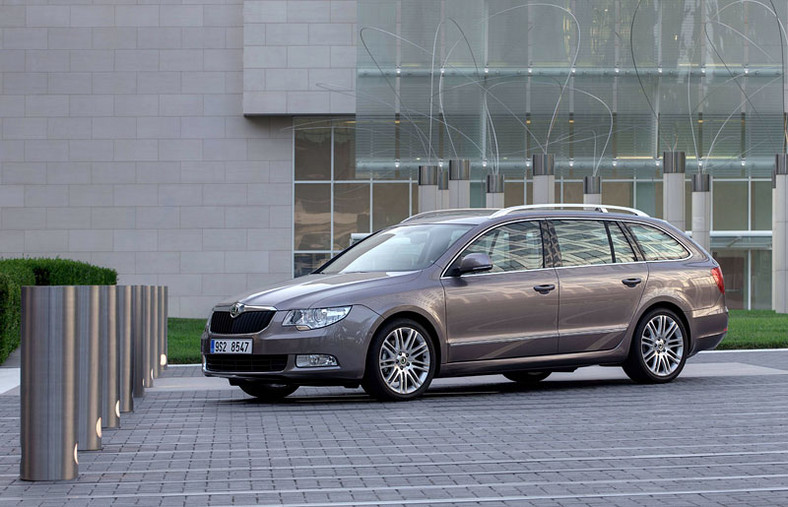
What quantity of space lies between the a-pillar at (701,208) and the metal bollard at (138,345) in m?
20.8

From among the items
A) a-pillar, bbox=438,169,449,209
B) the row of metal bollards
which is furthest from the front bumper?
a-pillar, bbox=438,169,449,209

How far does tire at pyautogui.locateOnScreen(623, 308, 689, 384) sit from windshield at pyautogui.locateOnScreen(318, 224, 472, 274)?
2.11m

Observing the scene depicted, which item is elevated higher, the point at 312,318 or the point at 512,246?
the point at 512,246

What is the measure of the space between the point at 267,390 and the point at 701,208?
20790 millimetres

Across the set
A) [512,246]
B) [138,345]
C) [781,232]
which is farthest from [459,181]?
[138,345]

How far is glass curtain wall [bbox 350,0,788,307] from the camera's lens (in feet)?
108

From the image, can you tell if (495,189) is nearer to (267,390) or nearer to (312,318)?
(267,390)

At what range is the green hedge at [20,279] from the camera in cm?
1587

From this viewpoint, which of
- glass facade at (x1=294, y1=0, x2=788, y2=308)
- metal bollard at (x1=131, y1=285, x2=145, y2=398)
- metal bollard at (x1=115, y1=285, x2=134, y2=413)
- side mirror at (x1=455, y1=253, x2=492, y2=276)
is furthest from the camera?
glass facade at (x1=294, y1=0, x2=788, y2=308)

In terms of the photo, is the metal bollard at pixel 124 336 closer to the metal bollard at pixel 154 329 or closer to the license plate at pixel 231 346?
the license plate at pixel 231 346

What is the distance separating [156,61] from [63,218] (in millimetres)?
5114

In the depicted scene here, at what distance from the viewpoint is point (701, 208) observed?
30.9 metres

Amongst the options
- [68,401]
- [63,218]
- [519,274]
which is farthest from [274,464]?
[63,218]

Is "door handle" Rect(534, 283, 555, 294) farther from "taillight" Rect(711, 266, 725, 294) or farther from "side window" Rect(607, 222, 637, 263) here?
"taillight" Rect(711, 266, 725, 294)
